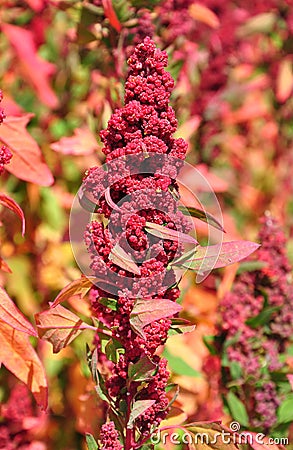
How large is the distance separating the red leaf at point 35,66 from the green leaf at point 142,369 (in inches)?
39.2

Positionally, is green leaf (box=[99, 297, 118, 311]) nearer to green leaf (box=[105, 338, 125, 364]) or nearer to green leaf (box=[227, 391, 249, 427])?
green leaf (box=[105, 338, 125, 364])

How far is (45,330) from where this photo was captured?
2.76ft

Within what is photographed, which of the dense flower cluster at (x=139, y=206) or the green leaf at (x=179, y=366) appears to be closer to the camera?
the dense flower cluster at (x=139, y=206)

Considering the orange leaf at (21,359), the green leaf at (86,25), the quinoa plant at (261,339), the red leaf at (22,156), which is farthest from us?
the green leaf at (86,25)

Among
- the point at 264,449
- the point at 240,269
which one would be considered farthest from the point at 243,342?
the point at 264,449

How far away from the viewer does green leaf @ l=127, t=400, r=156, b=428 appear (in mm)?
777

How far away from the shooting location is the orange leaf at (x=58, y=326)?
828mm

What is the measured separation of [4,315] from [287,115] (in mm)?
1514

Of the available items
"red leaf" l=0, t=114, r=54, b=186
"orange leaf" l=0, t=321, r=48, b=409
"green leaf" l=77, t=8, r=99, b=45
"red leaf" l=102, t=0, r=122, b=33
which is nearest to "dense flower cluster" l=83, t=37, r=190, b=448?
"orange leaf" l=0, t=321, r=48, b=409

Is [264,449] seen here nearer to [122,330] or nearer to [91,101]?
[122,330]

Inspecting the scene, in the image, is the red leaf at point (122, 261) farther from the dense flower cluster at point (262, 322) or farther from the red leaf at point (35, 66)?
the red leaf at point (35, 66)

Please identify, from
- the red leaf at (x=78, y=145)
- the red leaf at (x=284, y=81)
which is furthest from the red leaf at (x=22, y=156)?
the red leaf at (x=284, y=81)

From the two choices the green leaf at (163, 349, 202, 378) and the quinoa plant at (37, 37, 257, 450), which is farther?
the green leaf at (163, 349, 202, 378)

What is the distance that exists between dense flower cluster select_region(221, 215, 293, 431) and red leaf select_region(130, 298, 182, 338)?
39 centimetres
